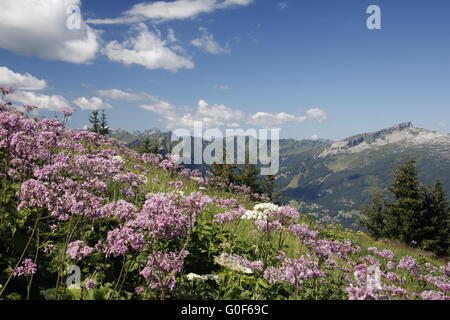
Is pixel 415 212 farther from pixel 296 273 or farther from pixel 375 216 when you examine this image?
pixel 296 273

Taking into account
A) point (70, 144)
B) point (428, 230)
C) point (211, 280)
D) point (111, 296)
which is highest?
point (70, 144)

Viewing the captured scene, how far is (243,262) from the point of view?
22.3ft

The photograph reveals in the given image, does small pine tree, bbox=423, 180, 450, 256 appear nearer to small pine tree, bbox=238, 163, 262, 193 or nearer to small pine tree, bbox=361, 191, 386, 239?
small pine tree, bbox=361, 191, 386, 239

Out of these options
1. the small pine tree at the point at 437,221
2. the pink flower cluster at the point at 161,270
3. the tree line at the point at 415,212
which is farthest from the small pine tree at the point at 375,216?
the pink flower cluster at the point at 161,270

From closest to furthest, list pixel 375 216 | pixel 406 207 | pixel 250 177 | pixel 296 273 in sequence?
pixel 296 273
pixel 406 207
pixel 375 216
pixel 250 177

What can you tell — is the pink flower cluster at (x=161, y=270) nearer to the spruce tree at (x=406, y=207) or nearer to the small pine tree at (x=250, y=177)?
the spruce tree at (x=406, y=207)

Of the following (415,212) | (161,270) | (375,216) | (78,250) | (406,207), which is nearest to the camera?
(161,270)

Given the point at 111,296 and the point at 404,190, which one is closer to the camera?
the point at 111,296

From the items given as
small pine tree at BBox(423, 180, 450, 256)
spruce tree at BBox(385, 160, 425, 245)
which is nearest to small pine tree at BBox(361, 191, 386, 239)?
spruce tree at BBox(385, 160, 425, 245)

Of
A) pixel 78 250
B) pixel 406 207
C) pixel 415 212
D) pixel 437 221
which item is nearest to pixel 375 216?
pixel 406 207

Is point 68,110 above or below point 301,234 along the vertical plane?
above

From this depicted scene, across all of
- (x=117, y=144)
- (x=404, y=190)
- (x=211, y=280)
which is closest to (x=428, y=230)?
(x=404, y=190)
